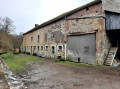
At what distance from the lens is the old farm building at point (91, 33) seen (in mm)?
10078

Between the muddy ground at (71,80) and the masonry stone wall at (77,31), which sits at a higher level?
the masonry stone wall at (77,31)

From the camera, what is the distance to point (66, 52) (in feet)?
41.9

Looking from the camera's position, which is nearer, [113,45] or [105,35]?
[105,35]

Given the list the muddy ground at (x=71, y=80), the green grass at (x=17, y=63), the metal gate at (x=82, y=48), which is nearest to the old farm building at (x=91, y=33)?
the metal gate at (x=82, y=48)

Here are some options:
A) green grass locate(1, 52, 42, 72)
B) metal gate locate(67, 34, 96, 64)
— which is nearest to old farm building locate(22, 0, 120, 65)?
metal gate locate(67, 34, 96, 64)

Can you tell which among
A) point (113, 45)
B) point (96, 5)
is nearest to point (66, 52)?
point (113, 45)

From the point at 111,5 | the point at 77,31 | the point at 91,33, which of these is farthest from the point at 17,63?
the point at 111,5

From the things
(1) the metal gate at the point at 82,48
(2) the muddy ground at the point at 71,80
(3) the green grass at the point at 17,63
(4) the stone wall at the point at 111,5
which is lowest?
(2) the muddy ground at the point at 71,80

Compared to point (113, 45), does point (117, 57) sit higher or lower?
lower

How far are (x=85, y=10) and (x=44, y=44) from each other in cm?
903

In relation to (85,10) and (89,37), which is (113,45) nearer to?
(89,37)

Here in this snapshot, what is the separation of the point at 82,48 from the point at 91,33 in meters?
1.88

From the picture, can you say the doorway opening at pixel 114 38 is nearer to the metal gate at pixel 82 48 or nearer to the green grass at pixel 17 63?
the metal gate at pixel 82 48

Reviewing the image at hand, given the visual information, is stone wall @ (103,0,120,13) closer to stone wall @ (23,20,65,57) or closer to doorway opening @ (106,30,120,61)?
doorway opening @ (106,30,120,61)
